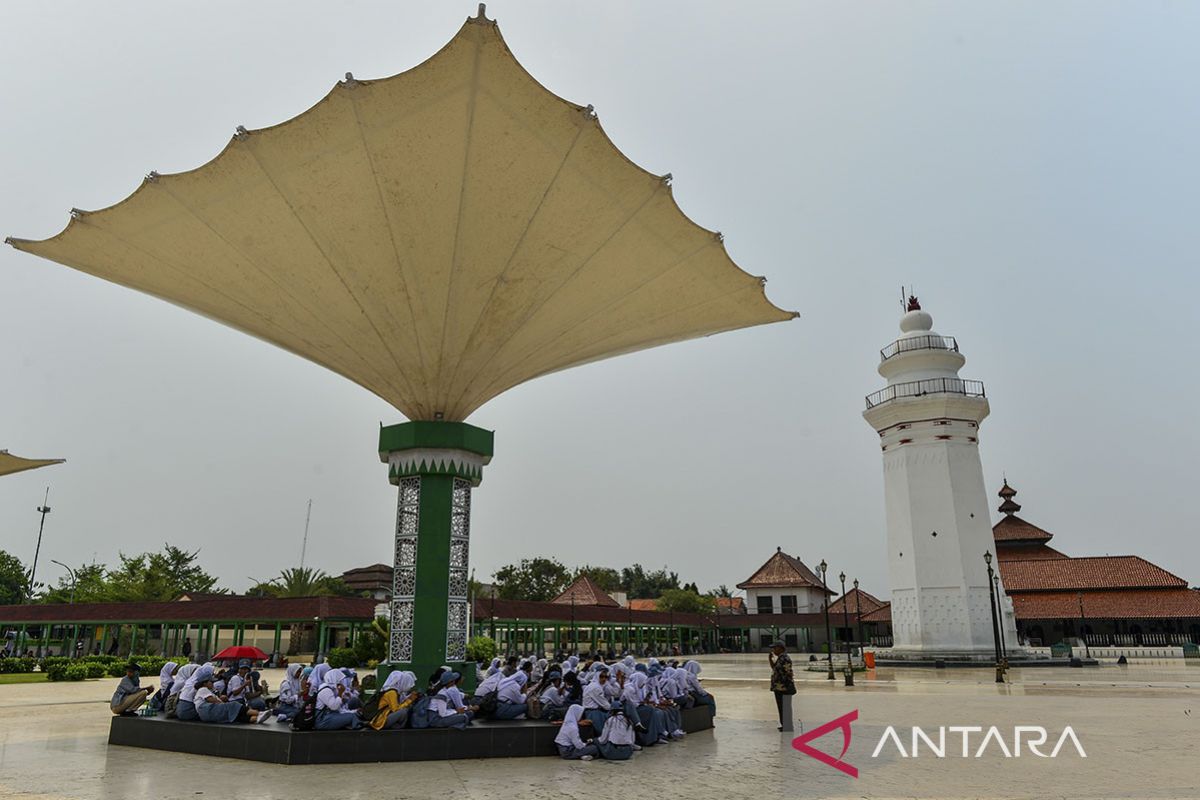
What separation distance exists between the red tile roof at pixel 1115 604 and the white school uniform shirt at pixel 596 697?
125 feet

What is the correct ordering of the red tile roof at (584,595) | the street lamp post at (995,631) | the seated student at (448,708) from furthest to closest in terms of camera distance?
the red tile roof at (584,595)
the street lamp post at (995,631)
the seated student at (448,708)

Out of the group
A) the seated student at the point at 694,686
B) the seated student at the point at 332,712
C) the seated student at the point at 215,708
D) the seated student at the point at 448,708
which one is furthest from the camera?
the seated student at the point at 694,686

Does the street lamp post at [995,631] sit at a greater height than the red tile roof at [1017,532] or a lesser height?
lesser

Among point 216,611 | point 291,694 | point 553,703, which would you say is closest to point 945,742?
point 553,703

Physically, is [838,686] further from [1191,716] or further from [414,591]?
[414,591]

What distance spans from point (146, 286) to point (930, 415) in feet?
101

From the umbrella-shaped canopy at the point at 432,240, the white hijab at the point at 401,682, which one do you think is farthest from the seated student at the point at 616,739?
the umbrella-shaped canopy at the point at 432,240

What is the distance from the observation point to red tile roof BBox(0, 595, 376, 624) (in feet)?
111

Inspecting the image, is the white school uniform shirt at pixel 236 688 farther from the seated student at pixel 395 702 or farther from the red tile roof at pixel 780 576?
the red tile roof at pixel 780 576

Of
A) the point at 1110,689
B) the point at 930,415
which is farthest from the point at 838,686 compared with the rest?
the point at 930,415

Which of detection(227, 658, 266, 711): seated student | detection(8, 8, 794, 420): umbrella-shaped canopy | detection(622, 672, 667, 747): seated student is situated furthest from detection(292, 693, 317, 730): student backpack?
detection(8, 8, 794, 420): umbrella-shaped canopy

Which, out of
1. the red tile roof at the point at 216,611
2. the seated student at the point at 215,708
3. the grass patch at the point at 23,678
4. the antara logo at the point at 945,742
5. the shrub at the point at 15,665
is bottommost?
the grass patch at the point at 23,678

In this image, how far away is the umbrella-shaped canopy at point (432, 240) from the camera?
10281 mm

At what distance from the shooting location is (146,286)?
13.4 m
